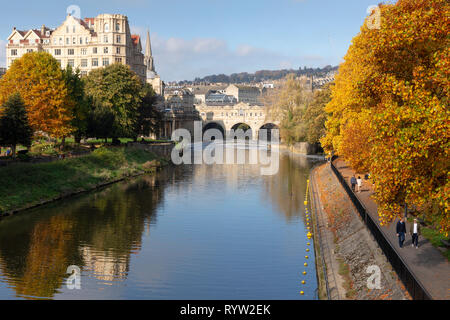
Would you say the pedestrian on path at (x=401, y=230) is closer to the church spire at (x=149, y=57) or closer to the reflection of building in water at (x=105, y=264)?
the reflection of building in water at (x=105, y=264)

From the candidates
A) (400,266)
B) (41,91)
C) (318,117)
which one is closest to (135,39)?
(318,117)

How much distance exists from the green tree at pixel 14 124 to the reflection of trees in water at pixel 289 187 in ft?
78.6

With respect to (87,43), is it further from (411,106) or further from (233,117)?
(411,106)

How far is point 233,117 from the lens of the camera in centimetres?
17425

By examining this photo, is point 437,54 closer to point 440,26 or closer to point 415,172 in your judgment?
point 440,26

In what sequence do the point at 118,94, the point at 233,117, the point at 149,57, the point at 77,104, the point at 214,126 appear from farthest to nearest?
1. the point at 149,57
2. the point at 214,126
3. the point at 233,117
4. the point at 118,94
5. the point at 77,104

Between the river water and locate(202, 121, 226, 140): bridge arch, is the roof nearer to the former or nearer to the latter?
locate(202, 121, 226, 140): bridge arch

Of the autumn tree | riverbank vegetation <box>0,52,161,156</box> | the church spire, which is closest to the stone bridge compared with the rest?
the church spire

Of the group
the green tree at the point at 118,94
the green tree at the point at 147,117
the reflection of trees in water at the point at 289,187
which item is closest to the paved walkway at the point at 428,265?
the reflection of trees in water at the point at 289,187

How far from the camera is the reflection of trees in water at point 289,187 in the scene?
150 feet

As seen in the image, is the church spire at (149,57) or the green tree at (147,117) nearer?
the green tree at (147,117)

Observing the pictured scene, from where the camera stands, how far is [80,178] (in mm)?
55875

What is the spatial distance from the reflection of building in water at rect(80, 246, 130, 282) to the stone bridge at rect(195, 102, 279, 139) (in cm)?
13855

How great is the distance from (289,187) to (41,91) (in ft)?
97.9
